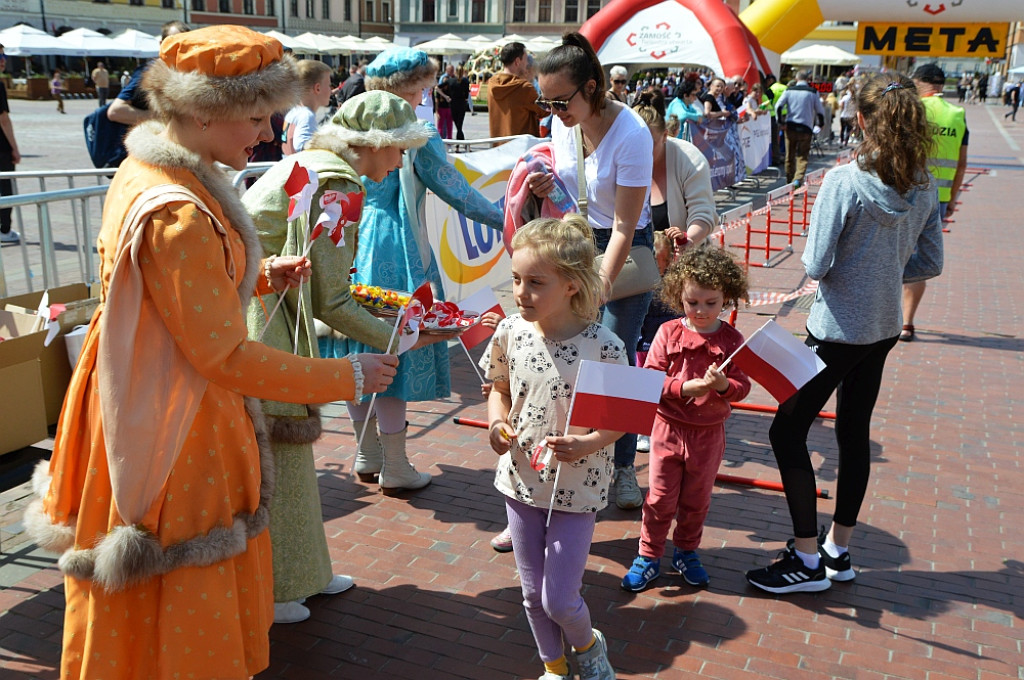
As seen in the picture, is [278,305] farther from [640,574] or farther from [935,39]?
[935,39]

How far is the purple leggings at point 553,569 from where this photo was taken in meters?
A: 2.90

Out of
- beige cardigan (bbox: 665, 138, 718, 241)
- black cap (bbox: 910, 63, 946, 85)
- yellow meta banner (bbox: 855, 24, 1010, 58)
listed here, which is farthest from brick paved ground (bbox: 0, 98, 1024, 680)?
yellow meta banner (bbox: 855, 24, 1010, 58)

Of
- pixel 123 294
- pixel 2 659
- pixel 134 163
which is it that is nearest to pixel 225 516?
pixel 123 294

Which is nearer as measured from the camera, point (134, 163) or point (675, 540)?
point (134, 163)

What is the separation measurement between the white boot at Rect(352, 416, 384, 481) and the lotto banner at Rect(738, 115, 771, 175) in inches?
537

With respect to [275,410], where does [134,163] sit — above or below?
above

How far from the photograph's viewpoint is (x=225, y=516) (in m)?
2.44

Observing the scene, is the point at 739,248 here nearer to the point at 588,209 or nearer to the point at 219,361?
the point at 588,209

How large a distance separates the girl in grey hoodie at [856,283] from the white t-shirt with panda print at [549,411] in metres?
1.12

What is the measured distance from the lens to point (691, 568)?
3.89 metres

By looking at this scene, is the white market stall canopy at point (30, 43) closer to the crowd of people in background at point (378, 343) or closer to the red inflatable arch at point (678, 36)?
the red inflatable arch at point (678, 36)

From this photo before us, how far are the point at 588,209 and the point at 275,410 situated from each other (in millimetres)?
1716

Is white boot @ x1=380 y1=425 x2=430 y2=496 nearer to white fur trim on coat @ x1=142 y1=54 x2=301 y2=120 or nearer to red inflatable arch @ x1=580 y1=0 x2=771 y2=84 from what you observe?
white fur trim on coat @ x1=142 y1=54 x2=301 y2=120

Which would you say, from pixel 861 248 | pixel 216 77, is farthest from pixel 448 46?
pixel 216 77
